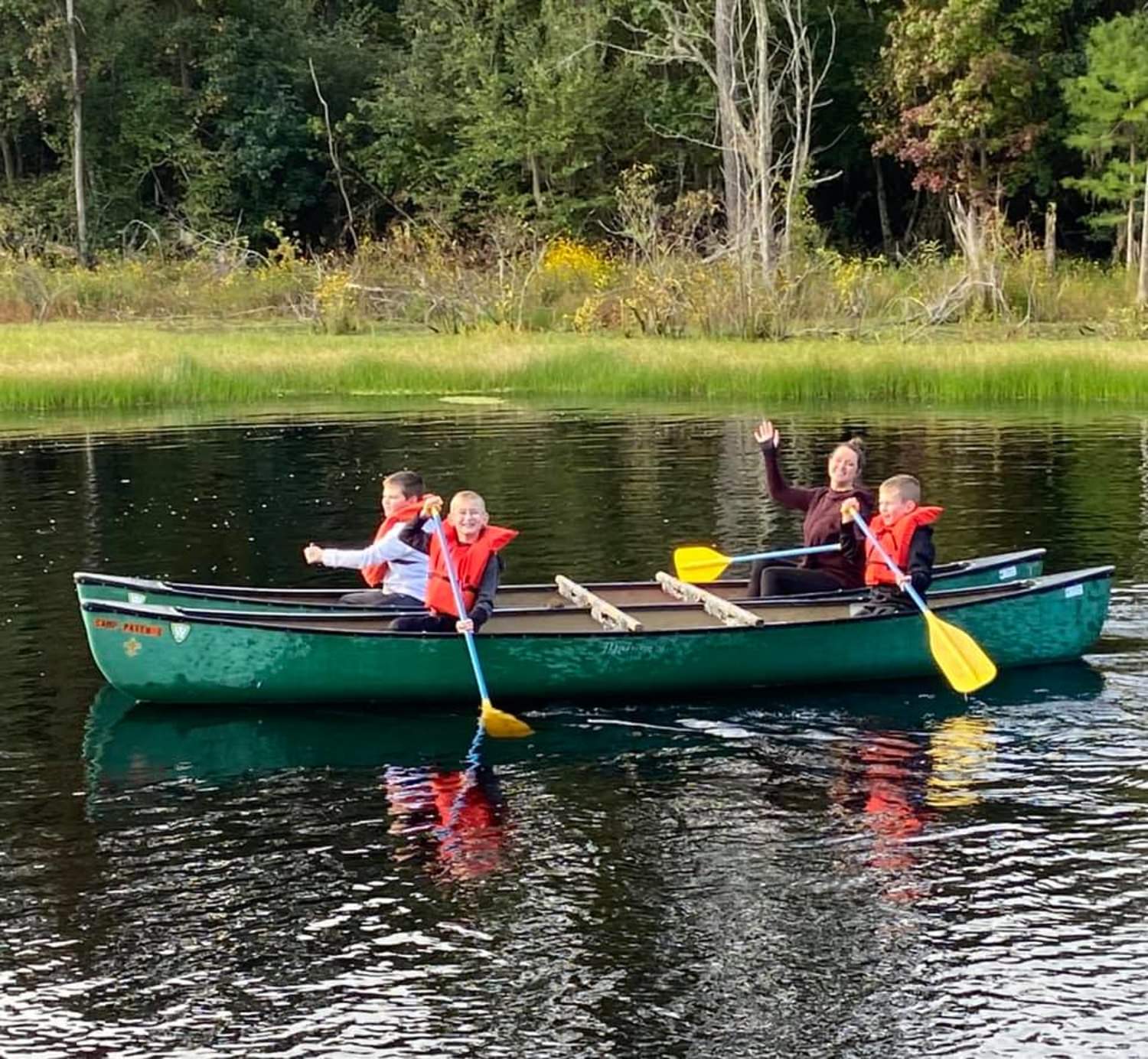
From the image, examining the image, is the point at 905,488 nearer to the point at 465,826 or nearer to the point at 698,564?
the point at 698,564

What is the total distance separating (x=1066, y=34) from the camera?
1435 inches

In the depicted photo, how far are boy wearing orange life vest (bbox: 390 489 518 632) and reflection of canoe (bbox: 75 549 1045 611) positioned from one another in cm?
71

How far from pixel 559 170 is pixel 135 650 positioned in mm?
29540

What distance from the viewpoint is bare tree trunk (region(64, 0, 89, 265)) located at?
3734 cm

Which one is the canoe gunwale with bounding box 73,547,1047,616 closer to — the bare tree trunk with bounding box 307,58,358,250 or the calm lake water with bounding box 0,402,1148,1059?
the calm lake water with bounding box 0,402,1148,1059

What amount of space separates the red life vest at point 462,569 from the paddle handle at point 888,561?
1.86 meters

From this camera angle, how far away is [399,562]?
10.7m

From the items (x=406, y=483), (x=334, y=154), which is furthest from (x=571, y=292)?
(x=406, y=483)

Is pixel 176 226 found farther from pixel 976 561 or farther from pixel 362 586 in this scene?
pixel 976 561

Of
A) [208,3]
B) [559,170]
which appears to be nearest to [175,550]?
[559,170]

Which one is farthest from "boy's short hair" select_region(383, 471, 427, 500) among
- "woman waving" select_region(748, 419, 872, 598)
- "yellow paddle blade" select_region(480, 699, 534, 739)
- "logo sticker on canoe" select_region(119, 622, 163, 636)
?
"woman waving" select_region(748, 419, 872, 598)

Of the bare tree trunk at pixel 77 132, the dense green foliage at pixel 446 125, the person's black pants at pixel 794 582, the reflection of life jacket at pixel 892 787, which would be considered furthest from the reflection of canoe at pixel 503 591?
the bare tree trunk at pixel 77 132

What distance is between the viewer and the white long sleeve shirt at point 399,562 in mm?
10609

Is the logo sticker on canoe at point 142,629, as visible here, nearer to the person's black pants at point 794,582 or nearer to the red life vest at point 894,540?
the person's black pants at point 794,582
